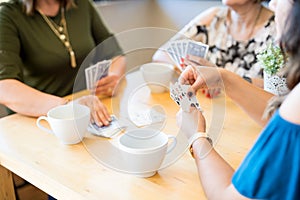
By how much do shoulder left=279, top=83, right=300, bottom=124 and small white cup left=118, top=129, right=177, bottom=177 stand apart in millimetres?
299

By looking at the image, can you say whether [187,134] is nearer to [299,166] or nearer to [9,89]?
[299,166]

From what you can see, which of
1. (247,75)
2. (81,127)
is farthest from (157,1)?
(81,127)

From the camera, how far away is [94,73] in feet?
4.33

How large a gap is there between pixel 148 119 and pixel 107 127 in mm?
128

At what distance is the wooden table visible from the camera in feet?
2.79

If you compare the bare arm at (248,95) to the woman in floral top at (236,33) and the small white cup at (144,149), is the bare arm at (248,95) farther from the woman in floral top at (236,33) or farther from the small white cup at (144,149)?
the woman in floral top at (236,33)

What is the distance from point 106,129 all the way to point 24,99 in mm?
321

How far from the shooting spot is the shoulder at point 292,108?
2.12 ft

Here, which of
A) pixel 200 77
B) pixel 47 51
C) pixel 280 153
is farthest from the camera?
pixel 47 51

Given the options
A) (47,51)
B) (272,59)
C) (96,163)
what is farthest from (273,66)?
(47,51)

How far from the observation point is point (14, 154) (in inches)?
39.7

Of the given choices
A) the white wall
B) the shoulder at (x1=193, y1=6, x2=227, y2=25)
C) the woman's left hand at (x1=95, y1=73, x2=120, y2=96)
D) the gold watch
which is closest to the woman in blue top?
the gold watch

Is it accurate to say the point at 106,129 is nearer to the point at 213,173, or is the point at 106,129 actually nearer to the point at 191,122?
the point at 191,122

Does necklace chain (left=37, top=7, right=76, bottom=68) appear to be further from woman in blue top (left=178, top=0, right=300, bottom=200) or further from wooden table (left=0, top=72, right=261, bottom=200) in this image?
woman in blue top (left=178, top=0, right=300, bottom=200)
